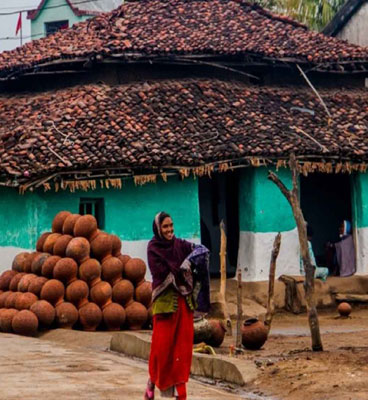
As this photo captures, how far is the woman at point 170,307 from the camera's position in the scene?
10547 mm

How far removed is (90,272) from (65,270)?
15.2 inches

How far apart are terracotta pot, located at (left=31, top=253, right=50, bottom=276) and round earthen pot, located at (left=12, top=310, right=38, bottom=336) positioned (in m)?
1.07

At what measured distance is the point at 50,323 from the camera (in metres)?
17.1

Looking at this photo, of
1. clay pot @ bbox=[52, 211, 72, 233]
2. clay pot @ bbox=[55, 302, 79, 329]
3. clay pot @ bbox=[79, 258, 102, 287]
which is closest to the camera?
clay pot @ bbox=[55, 302, 79, 329]

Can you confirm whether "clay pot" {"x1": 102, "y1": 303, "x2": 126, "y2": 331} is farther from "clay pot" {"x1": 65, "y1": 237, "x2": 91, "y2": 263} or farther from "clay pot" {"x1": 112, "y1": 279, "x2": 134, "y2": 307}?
"clay pot" {"x1": 65, "y1": 237, "x2": 91, "y2": 263}

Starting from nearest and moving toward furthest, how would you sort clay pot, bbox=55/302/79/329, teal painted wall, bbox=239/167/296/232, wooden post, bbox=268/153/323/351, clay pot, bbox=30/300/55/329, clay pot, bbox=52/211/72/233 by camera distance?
wooden post, bbox=268/153/323/351, clay pot, bbox=30/300/55/329, clay pot, bbox=55/302/79/329, clay pot, bbox=52/211/72/233, teal painted wall, bbox=239/167/296/232

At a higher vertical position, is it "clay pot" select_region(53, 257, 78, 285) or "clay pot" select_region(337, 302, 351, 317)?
"clay pot" select_region(53, 257, 78, 285)

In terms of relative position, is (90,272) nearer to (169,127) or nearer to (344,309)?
(169,127)

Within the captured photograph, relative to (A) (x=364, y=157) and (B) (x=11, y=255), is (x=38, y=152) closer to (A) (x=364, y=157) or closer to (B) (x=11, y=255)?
(B) (x=11, y=255)

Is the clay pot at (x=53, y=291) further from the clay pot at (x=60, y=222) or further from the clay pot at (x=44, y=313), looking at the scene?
the clay pot at (x=60, y=222)

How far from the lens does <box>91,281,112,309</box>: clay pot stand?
17453 mm

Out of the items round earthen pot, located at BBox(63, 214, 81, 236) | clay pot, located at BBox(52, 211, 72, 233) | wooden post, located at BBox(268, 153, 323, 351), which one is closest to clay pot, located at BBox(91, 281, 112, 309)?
round earthen pot, located at BBox(63, 214, 81, 236)

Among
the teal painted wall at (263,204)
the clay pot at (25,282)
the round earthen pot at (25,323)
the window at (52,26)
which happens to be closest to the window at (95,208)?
the teal painted wall at (263,204)

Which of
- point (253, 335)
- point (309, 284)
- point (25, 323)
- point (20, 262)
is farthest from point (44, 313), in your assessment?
point (309, 284)
